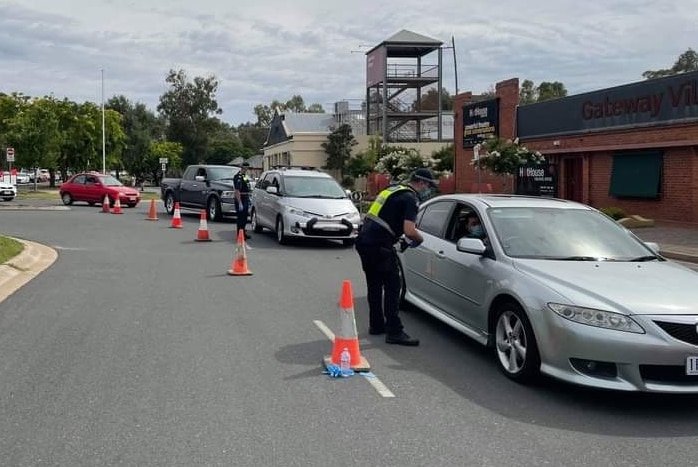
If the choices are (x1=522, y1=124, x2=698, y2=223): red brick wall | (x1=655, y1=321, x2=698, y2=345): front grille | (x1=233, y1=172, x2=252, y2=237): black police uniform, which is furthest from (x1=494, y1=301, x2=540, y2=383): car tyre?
(x1=522, y1=124, x2=698, y2=223): red brick wall

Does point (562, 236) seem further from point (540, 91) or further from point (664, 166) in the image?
point (540, 91)

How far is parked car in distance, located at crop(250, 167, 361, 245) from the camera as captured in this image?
16750mm

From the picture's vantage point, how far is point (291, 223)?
16.9 meters

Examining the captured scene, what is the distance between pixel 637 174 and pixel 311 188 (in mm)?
11276

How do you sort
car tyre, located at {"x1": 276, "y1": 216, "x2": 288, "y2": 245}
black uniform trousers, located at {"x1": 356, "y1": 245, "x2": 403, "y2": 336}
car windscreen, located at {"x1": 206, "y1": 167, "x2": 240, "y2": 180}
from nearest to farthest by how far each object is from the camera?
black uniform trousers, located at {"x1": 356, "y1": 245, "x2": 403, "y2": 336} → car tyre, located at {"x1": 276, "y1": 216, "x2": 288, "y2": 245} → car windscreen, located at {"x1": 206, "y1": 167, "x2": 240, "y2": 180}

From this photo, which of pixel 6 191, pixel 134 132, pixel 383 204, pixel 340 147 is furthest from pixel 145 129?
pixel 383 204

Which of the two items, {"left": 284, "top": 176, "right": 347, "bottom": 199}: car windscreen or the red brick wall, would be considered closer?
{"left": 284, "top": 176, "right": 347, "bottom": 199}: car windscreen

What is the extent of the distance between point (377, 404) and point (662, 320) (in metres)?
2.09

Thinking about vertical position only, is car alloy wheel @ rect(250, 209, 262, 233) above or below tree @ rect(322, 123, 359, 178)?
below

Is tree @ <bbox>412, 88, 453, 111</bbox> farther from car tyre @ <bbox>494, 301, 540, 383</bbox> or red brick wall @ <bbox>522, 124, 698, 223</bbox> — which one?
car tyre @ <bbox>494, 301, 540, 383</bbox>

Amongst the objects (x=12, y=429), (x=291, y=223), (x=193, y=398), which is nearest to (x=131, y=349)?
(x=193, y=398)

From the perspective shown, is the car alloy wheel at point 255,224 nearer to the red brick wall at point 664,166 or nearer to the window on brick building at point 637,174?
the window on brick building at point 637,174

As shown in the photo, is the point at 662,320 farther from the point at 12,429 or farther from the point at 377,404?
the point at 12,429

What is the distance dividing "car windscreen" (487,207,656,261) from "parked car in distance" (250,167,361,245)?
31.0 ft
